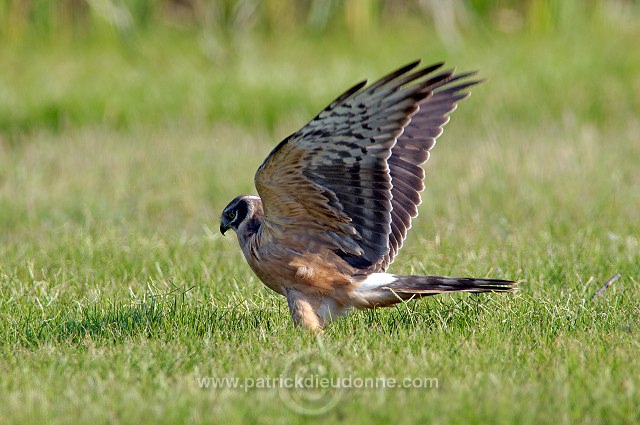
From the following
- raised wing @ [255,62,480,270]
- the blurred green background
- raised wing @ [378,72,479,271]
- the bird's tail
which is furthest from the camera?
the blurred green background

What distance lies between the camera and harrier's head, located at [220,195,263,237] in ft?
19.1

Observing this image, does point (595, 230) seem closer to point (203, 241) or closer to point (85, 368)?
point (203, 241)

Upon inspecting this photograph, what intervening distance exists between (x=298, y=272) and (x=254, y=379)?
1.10 meters

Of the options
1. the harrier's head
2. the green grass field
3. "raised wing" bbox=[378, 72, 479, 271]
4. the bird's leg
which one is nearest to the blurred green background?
the green grass field

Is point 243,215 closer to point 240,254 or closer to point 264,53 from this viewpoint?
point 240,254

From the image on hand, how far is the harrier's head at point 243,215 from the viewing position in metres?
5.83

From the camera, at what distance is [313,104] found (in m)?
12.0

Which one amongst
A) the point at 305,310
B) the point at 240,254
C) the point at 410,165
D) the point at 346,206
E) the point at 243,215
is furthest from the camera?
the point at 240,254

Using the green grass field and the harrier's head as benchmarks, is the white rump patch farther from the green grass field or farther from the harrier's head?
the harrier's head

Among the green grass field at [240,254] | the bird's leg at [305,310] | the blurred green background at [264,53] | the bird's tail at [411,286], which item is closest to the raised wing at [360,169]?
the bird's tail at [411,286]

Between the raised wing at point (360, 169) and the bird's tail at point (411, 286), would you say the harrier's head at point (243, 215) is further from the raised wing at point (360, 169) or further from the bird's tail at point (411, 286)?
the bird's tail at point (411, 286)

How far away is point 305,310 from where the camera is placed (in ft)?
17.7

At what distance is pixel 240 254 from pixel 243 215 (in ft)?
4.34

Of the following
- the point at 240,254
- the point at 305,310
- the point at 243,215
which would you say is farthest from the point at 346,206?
the point at 240,254
